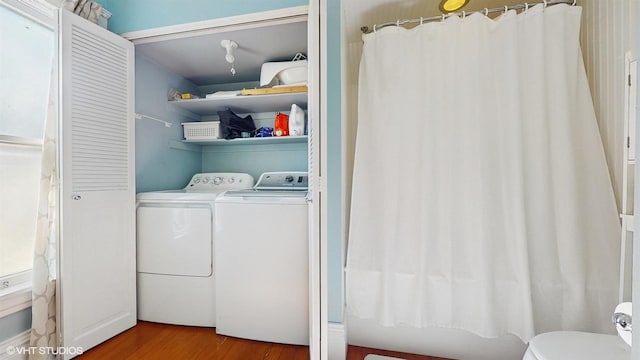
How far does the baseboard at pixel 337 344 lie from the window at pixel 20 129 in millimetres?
1815

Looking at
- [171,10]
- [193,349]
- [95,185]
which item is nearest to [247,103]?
[171,10]

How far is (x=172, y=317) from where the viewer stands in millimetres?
1789

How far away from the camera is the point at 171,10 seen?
1.69 m

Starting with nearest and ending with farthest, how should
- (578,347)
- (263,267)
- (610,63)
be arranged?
(578,347)
(610,63)
(263,267)

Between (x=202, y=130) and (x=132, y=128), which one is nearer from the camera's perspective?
(x=132, y=128)

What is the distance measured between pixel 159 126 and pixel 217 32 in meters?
1.01

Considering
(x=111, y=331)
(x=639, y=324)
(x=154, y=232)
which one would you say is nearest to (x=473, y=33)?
(x=639, y=324)

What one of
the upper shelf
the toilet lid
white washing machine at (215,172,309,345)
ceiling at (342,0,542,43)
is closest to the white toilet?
the toilet lid

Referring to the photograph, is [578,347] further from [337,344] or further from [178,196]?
[178,196]

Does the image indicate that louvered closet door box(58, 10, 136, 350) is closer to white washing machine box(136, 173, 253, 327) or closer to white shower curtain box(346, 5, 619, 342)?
white washing machine box(136, 173, 253, 327)

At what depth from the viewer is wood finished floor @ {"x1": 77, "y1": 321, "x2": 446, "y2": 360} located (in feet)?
4.88

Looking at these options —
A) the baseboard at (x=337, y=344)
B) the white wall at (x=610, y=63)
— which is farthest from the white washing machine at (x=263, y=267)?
the white wall at (x=610, y=63)

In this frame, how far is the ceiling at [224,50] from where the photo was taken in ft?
Answer: 5.87

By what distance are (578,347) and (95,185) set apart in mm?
2538
